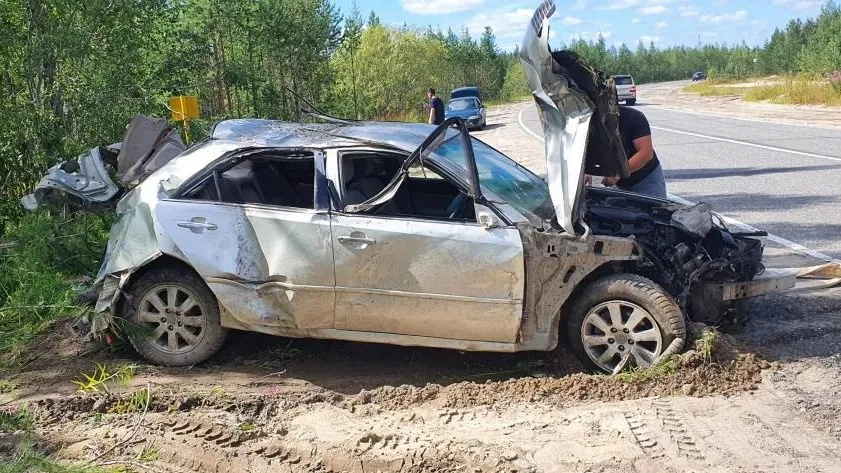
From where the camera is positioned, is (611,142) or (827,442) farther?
(611,142)

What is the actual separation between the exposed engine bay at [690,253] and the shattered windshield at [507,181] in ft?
1.26

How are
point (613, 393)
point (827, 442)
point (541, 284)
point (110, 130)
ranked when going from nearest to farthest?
point (827, 442) < point (613, 393) < point (541, 284) < point (110, 130)

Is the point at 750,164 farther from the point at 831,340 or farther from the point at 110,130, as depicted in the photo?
the point at 110,130

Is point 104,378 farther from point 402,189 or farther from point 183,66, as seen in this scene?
point 183,66

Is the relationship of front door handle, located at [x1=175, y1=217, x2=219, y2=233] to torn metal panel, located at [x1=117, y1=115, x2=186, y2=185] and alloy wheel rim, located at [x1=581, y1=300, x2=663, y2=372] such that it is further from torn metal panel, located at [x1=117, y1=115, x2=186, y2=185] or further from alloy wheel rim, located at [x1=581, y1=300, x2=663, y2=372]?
alloy wheel rim, located at [x1=581, y1=300, x2=663, y2=372]

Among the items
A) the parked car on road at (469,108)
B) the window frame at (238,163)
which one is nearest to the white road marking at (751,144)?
the parked car on road at (469,108)

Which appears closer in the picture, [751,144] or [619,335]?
[619,335]

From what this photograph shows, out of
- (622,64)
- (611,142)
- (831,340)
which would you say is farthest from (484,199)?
(622,64)

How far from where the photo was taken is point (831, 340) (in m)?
5.04

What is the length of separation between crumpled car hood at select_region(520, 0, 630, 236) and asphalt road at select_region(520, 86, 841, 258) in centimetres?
358

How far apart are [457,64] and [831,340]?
65288 millimetres

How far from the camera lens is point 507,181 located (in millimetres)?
5355

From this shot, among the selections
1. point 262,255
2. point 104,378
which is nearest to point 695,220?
point 262,255

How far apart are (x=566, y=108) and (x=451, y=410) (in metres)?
2.03
